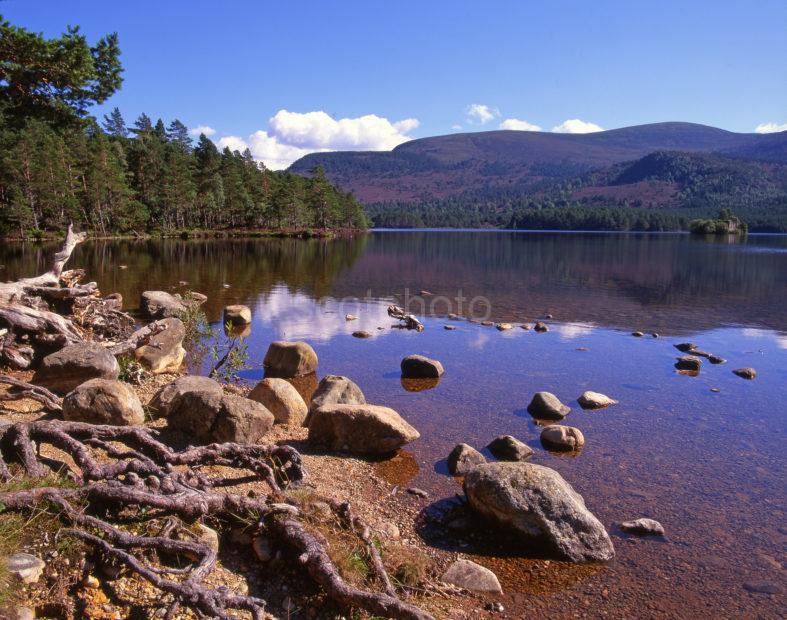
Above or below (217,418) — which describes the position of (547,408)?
below

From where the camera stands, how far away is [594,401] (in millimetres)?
15672

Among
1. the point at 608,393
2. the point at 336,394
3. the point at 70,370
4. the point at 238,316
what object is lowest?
the point at 608,393

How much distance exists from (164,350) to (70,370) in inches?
195

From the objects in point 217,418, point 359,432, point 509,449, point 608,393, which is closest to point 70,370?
point 217,418

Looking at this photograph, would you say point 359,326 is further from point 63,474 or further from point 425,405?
point 63,474

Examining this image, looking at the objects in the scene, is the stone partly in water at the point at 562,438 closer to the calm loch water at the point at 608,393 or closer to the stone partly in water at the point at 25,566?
the calm loch water at the point at 608,393

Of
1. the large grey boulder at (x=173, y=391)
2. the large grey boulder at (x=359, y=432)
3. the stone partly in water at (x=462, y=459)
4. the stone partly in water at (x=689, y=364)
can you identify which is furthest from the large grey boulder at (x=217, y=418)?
the stone partly in water at (x=689, y=364)

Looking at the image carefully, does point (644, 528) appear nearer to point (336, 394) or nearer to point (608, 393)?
point (336, 394)

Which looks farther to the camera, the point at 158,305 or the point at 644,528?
the point at 158,305

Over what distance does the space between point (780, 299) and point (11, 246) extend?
2969 inches

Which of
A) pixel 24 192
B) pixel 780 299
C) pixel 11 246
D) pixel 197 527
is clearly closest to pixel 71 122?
pixel 197 527

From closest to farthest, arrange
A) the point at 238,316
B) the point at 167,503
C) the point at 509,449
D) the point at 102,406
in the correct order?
the point at 167,503, the point at 102,406, the point at 509,449, the point at 238,316

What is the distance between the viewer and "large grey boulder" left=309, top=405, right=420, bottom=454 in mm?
11547

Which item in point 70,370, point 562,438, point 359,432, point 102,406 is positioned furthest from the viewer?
point 562,438
